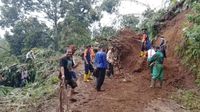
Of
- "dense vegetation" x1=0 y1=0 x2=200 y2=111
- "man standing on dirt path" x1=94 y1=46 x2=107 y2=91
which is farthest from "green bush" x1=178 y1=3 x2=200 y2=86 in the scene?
"dense vegetation" x1=0 y1=0 x2=200 y2=111

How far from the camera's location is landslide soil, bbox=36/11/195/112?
10.9 meters

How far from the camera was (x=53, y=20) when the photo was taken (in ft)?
124

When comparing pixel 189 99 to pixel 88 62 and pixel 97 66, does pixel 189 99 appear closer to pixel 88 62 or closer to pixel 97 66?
pixel 97 66

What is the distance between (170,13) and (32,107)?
13.5m

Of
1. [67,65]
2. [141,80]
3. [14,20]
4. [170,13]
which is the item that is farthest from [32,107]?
[14,20]

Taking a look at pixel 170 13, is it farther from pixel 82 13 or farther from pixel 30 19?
pixel 30 19

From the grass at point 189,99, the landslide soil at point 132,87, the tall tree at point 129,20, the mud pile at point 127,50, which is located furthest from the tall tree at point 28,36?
the grass at point 189,99

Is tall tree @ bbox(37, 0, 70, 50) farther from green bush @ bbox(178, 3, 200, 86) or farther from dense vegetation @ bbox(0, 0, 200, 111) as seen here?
green bush @ bbox(178, 3, 200, 86)

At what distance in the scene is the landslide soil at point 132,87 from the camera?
10922mm

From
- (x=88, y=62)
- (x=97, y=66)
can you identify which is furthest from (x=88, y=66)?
(x=97, y=66)

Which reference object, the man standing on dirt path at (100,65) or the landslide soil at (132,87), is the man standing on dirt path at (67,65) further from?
the man standing on dirt path at (100,65)

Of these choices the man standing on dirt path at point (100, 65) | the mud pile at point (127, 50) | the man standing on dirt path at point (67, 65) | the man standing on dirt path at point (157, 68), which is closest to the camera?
the man standing on dirt path at point (67, 65)

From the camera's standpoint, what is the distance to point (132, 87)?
13.9m

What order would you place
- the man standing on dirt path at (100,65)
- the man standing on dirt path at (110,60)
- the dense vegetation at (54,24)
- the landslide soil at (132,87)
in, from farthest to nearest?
the dense vegetation at (54,24) < the man standing on dirt path at (110,60) < the man standing on dirt path at (100,65) < the landslide soil at (132,87)
